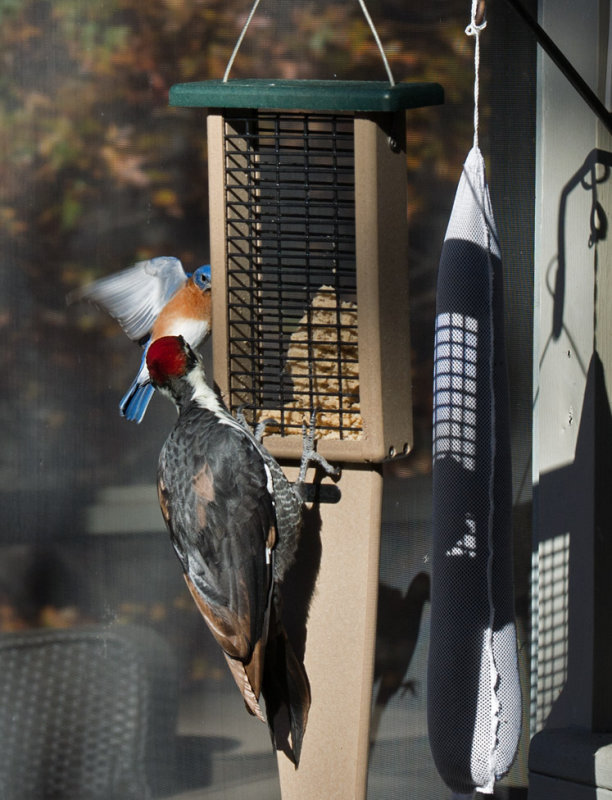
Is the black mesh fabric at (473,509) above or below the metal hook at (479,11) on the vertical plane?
below


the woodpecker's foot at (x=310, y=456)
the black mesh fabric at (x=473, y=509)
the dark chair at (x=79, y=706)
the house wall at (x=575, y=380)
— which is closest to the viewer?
the black mesh fabric at (x=473, y=509)

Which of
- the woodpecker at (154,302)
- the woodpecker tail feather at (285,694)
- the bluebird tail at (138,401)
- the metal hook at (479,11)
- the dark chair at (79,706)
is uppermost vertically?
the metal hook at (479,11)

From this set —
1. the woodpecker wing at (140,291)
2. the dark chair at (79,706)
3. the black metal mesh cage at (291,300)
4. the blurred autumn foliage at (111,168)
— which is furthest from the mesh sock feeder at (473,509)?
the dark chair at (79,706)

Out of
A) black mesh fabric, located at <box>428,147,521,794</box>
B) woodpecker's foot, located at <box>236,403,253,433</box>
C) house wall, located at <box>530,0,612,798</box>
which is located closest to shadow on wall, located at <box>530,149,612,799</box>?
house wall, located at <box>530,0,612,798</box>

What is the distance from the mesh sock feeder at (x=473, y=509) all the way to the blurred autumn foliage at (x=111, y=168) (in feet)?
3.68

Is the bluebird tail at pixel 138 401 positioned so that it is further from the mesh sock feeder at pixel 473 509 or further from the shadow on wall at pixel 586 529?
the shadow on wall at pixel 586 529

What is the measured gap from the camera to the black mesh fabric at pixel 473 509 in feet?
6.03

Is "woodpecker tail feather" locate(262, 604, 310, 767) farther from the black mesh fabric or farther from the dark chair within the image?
the dark chair

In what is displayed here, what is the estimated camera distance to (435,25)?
114 inches

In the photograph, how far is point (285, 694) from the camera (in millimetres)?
2027

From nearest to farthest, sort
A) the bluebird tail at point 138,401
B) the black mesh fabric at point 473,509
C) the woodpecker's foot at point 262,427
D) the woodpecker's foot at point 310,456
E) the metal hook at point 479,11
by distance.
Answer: the metal hook at point 479,11
the black mesh fabric at point 473,509
the woodpecker's foot at point 310,456
the woodpecker's foot at point 262,427
the bluebird tail at point 138,401

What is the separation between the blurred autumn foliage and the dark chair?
1.04ft

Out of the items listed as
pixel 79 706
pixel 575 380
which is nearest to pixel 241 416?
pixel 575 380

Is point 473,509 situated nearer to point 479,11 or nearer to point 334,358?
point 334,358
